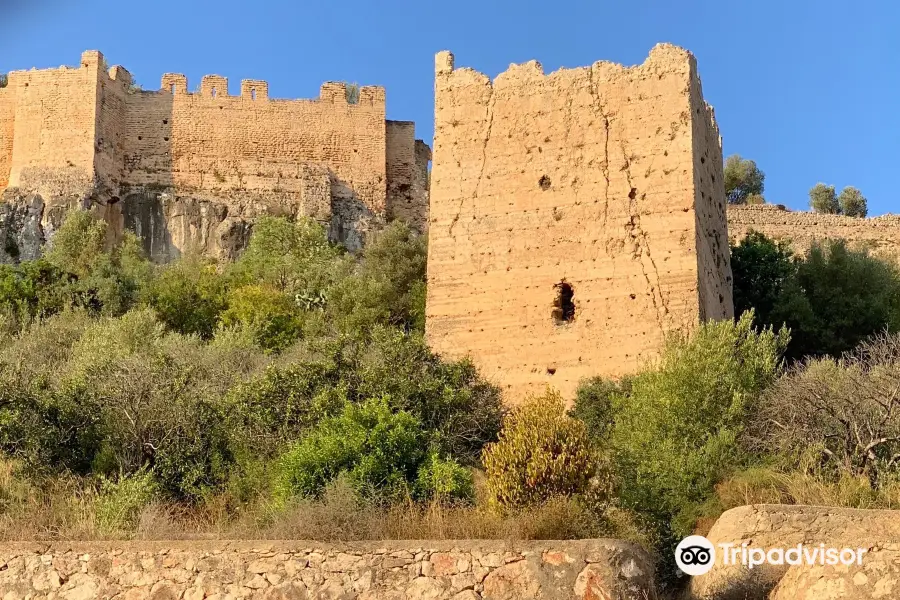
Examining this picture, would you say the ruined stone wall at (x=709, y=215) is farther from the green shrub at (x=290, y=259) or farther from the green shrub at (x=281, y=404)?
the green shrub at (x=290, y=259)

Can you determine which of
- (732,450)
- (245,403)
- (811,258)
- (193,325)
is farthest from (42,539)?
(811,258)

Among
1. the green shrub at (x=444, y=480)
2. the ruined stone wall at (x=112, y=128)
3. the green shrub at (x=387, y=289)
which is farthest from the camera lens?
the ruined stone wall at (x=112, y=128)

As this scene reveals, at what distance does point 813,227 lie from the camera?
116 feet

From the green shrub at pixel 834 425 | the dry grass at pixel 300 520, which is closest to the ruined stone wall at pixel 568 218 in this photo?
the green shrub at pixel 834 425

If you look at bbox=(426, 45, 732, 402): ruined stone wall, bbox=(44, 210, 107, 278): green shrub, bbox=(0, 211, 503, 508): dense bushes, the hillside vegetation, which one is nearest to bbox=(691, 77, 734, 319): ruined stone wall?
bbox=(426, 45, 732, 402): ruined stone wall

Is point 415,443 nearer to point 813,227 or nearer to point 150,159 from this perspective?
point 150,159

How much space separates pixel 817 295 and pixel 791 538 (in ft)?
41.5

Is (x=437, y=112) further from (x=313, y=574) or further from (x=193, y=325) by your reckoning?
(x=313, y=574)

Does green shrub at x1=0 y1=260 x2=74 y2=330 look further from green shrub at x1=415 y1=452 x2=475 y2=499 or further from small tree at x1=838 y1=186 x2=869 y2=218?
small tree at x1=838 y1=186 x2=869 y2=218

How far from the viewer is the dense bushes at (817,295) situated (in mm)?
21531

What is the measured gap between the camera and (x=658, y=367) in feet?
51.8

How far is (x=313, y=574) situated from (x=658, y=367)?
7041 mm

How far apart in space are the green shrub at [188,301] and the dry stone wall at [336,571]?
13955 mm

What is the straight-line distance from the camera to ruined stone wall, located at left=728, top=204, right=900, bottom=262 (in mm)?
34688
